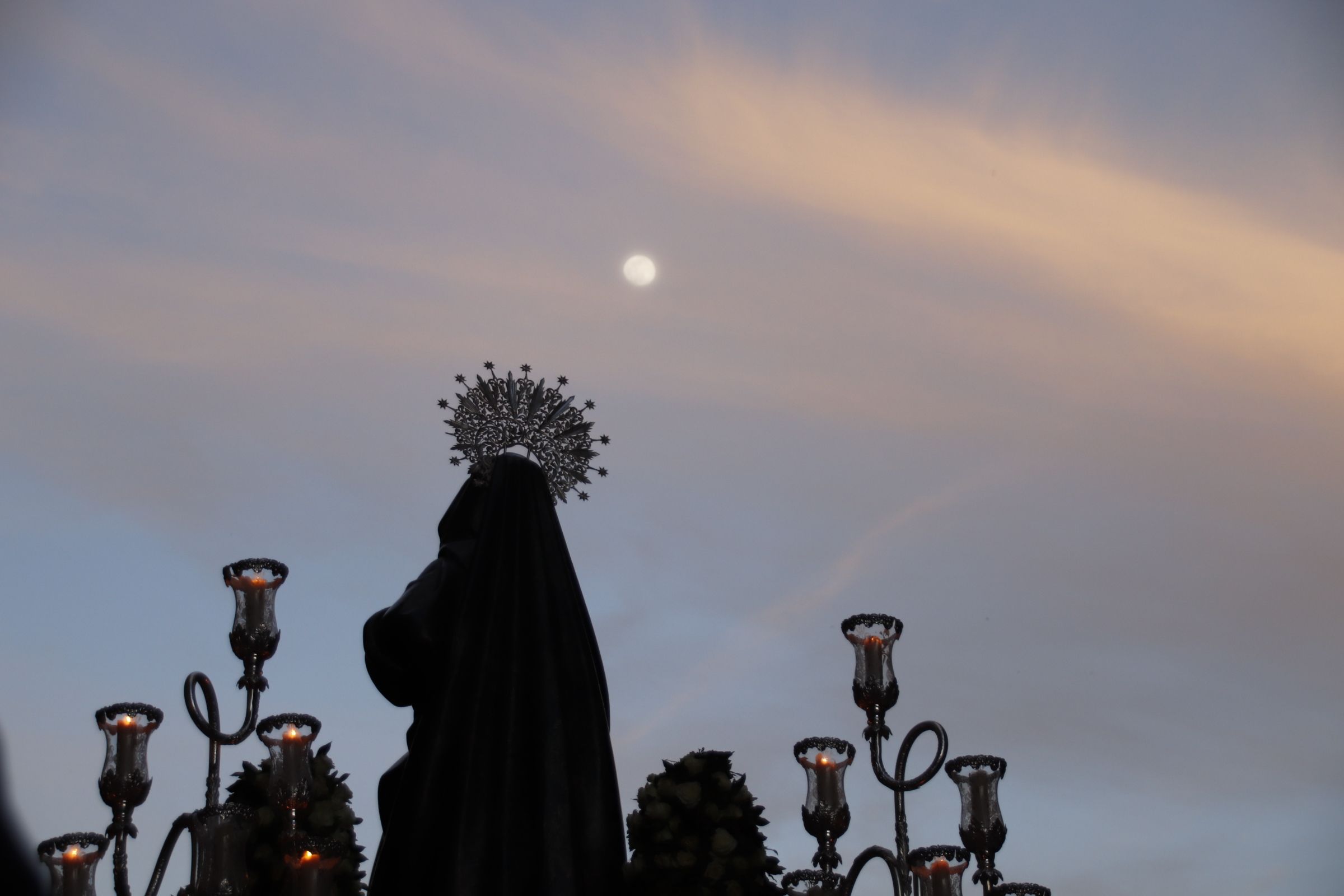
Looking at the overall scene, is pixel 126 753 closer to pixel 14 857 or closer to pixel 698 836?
pixel 698 836

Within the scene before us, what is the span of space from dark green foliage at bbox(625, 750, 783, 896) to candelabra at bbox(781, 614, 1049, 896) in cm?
20

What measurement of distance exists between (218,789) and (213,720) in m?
0.35

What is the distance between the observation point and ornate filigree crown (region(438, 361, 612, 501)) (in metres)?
6.55

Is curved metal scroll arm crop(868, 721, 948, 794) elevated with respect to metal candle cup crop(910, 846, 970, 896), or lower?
elevated

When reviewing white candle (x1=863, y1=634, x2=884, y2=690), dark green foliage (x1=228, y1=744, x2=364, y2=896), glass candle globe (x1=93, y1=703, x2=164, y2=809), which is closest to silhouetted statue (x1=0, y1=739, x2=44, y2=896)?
glass candle globe (x1=93, y1=703, x2=164, y2=809)

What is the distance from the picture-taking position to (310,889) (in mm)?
5059

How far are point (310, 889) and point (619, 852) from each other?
44.4 inches

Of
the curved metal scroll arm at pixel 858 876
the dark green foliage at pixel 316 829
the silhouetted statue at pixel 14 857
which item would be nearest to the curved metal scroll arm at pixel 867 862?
the curved metal scroll arm at pixel 858 876

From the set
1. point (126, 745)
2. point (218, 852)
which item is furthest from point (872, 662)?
point (126, 745)

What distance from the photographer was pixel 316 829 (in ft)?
17.8

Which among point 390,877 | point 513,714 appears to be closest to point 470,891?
point 390,877

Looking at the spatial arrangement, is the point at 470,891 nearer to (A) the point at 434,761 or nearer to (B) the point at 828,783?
(A) the point at 434,761

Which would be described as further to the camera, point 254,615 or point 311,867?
point 254,615

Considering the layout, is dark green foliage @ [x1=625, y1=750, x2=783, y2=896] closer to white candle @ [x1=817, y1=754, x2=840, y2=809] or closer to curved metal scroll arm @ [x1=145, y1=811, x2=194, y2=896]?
white candle @ [x1=817, y1=754, x2=840, y2=809]
